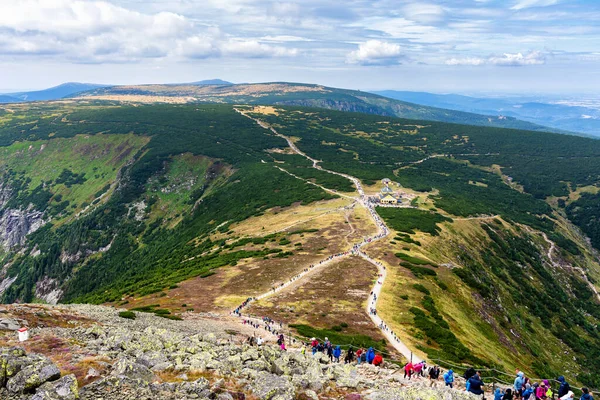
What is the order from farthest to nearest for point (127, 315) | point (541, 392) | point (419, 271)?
point (419, 271) < point (127, 315) < point (541, 392)

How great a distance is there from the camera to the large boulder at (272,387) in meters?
16.8

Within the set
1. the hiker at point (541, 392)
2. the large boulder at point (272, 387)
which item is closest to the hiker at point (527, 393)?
the hiker at point (541, 392)

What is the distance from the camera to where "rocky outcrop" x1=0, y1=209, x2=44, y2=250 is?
166 meters

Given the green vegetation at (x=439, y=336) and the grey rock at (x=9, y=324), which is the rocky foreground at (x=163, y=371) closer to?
the grey rock at (x=9, y=324)

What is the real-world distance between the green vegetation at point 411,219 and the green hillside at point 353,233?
1.56ft

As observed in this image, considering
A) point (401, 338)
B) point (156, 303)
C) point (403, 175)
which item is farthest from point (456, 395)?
point (403, 175)

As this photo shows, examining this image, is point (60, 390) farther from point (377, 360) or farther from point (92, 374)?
point (377, 360)

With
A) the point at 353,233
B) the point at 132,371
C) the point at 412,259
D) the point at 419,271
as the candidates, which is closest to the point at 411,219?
the point at 353,233

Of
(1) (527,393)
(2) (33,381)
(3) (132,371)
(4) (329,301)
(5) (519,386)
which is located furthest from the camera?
(4) (329,301)

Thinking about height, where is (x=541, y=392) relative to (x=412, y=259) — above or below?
above

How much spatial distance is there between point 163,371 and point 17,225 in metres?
199

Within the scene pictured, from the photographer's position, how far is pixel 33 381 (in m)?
14.7

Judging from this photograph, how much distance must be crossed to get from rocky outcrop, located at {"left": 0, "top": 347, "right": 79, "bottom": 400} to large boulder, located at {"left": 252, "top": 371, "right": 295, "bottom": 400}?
7.54 m

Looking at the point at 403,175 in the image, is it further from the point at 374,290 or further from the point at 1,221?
the point at 1,221
